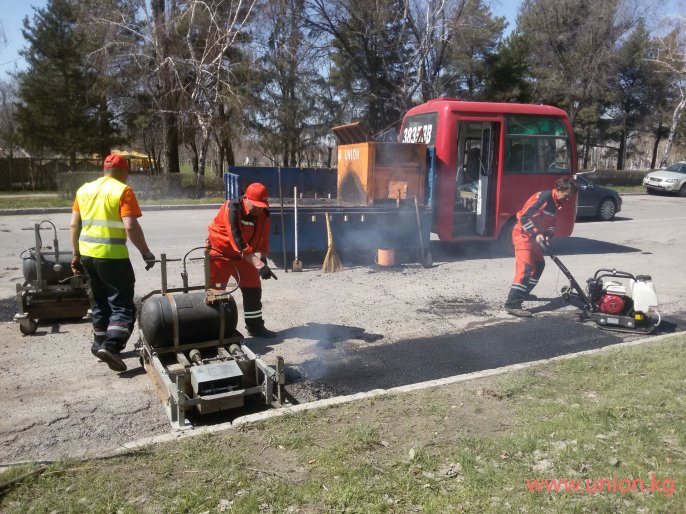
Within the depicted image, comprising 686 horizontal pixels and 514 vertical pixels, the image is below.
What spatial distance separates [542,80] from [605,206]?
2068 centimetres

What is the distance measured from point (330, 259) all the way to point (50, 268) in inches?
162

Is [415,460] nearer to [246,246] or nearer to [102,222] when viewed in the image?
[246,246]

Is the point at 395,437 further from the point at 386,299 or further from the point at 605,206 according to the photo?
the point at 605,206

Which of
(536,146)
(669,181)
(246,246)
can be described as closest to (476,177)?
(536,146)

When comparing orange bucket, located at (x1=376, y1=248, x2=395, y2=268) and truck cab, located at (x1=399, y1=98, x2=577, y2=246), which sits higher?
truck cab, located at (x1=399, y1=98, x2=577, y2=246)

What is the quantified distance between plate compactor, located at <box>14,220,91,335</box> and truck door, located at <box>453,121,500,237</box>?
20.6ft

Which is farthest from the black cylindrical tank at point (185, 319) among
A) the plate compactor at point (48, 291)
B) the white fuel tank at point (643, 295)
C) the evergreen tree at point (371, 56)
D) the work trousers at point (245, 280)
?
the evergreen tree at point (371, 56)

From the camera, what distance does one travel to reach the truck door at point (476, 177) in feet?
31.2

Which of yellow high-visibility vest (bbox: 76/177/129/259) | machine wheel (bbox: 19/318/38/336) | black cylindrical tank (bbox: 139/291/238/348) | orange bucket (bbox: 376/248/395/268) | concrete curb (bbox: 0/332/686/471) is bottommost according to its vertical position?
concrete curb (bbox: 0/332/686/471)

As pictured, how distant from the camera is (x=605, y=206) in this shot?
1581cm

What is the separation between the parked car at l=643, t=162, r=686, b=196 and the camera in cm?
2480

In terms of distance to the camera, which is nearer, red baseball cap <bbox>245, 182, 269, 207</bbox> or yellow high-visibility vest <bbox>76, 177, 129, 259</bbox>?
yellow high-visibility vest <bbox>76, 177, 129, 259</bbox>

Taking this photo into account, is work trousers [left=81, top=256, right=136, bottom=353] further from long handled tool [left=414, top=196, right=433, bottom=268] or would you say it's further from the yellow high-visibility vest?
long handled tool [left=414, top=196, right=433, bottom=268]

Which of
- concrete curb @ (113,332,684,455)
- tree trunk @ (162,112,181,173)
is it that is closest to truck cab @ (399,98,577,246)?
concrete curb @ (113,332,684,455)
